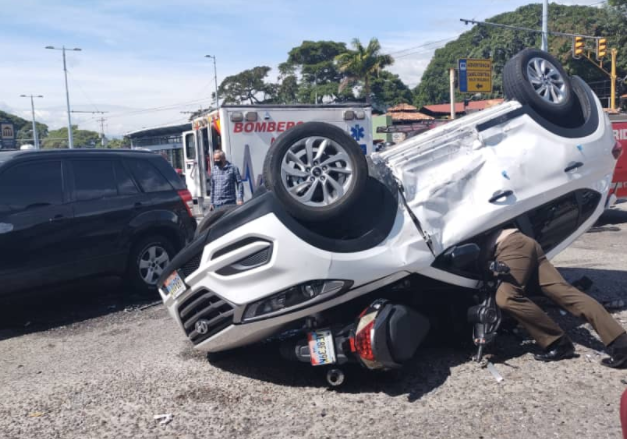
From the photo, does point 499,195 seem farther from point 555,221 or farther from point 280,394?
point 280,394

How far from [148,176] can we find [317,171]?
3.96 metres

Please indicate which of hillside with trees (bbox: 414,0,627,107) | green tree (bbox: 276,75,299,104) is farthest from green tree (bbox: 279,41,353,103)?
hillside with trees (bbox: 414,0,627,107)

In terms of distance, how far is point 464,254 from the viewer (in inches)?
177

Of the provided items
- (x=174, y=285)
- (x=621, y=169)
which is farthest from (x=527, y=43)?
(x=174, y=285)

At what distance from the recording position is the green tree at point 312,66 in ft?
209

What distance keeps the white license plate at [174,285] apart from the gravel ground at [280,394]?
2.02 feet

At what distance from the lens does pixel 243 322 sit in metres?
4.27

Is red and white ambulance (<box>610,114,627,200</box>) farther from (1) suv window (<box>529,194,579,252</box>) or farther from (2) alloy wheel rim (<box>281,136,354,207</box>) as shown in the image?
(2) alloy wheel rim (<box>281,136,354,207</box>)

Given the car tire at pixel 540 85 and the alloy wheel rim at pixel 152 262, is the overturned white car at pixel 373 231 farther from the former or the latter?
the alloy wheel rim at pixel 152 262

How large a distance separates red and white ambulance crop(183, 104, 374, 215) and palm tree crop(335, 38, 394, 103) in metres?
35.4

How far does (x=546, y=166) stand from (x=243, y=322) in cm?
266

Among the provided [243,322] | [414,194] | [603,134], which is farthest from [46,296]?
[603,134]

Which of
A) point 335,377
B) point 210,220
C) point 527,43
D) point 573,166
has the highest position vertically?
point 527,43

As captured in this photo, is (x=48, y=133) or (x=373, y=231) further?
(x=48, y=133)
